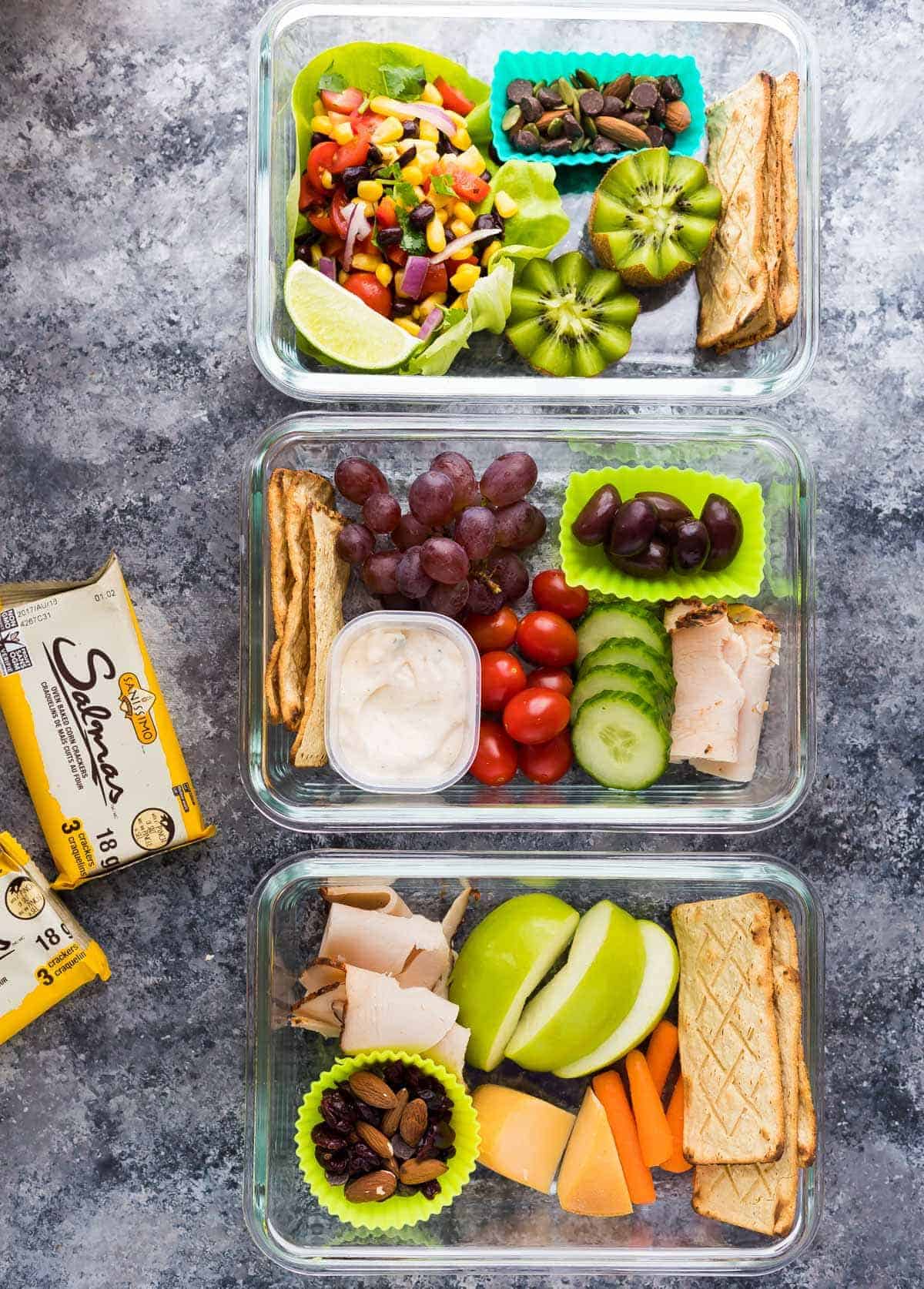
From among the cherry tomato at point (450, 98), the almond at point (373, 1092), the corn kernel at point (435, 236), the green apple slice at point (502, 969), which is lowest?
the almond at point (373, 1092)

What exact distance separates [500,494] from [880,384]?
2.54ft

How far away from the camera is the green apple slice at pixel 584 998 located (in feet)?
5.97

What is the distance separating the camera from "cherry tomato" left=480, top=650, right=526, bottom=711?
6.10 feet

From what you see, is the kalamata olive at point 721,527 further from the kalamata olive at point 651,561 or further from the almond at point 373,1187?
the almond at point 373,1187

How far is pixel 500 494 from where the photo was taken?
6.03 ft

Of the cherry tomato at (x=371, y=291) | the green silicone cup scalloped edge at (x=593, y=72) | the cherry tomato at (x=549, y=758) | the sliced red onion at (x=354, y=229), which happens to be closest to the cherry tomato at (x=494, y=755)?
the cherry tomato at (x=549, y=758)

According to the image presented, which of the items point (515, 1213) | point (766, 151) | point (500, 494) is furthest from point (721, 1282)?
point (766, 151)

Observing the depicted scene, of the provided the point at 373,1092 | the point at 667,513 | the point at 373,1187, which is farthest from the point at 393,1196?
the point at 667,513

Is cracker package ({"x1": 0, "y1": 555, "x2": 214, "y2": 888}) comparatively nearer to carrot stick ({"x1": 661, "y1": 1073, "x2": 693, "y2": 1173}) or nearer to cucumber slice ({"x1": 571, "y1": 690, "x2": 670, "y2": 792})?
cucumber slice ({"x1": 571, "y1": 690, "x2": 670, "y2": 792})

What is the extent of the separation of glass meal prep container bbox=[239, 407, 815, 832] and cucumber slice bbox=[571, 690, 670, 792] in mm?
94

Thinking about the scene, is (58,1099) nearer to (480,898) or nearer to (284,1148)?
(284,1148)

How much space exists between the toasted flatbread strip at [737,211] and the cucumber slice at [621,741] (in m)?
0.68

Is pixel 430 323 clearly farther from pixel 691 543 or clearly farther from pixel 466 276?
pixel 691 543

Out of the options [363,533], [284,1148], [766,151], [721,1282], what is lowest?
[721,1282]
